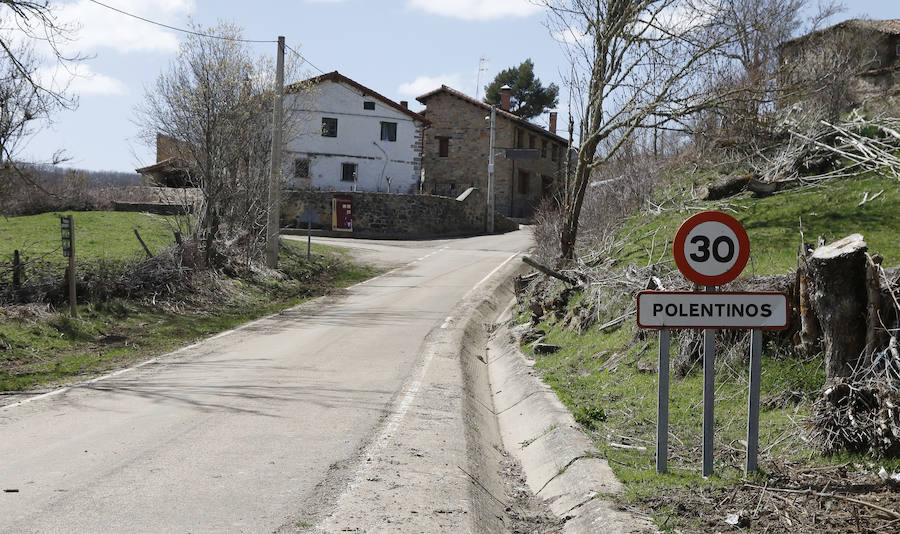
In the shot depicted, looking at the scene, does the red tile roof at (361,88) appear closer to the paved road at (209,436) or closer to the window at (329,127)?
the window at (329,127)

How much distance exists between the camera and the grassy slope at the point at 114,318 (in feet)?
40.0

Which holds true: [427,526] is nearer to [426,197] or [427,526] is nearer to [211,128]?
[211,128]

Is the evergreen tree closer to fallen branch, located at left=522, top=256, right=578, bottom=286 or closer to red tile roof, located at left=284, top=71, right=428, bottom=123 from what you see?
red tile roof, located at left=284, top=71, right=428, bottom=123

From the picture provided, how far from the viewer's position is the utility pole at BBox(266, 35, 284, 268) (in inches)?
941

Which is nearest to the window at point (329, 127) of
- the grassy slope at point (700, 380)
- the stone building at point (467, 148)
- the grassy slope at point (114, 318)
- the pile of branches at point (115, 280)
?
the stone building at point (467, 148)

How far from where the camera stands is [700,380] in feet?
29.7

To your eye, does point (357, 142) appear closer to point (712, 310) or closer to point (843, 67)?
point (843, 67)

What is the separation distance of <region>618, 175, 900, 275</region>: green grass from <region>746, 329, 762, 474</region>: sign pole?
5073 mm

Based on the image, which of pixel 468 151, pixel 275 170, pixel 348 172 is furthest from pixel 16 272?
pixel 468 151

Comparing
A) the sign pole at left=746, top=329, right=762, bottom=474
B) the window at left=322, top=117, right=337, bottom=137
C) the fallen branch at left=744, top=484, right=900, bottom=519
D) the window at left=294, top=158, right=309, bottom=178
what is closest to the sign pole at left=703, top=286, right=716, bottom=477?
the sign pole at left=746, top=329, right=762, bottom=474

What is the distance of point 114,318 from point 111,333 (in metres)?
1.08

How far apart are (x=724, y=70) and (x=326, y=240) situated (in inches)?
901

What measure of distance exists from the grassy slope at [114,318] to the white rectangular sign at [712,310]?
8104 mm

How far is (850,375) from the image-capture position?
6.78m
